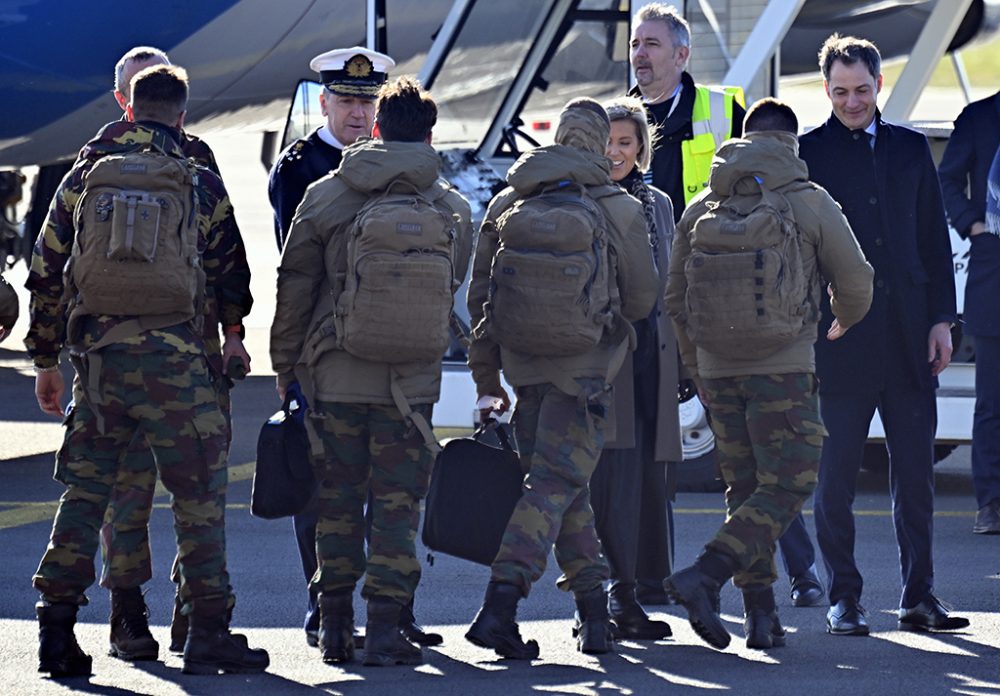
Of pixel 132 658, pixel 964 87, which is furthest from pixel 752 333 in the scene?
pixel 964 87

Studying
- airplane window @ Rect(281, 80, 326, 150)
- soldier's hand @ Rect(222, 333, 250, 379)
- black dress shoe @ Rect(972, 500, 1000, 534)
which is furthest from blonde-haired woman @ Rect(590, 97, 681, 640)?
airplane window @ Rect(281, 80, 326, 150)

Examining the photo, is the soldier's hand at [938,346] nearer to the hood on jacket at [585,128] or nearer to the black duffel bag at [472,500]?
the hood on jacket at [585,128]

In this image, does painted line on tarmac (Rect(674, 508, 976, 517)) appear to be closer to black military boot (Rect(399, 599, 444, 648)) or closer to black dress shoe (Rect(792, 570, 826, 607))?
black dress shoe (Rect(792, 570, 826, 607))

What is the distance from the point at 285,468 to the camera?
6.32 metres

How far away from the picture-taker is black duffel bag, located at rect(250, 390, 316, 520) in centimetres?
631

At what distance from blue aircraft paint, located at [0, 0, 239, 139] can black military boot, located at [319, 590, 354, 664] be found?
24.3ft

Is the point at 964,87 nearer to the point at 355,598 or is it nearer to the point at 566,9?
the point at 566,9

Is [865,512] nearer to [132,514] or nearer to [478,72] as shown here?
[478,72]

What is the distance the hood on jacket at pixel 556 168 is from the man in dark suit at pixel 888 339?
3.40 ft

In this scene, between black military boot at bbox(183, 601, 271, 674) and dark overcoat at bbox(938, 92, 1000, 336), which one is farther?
dark overcoat at bbox(938, 92, 1000, 336)

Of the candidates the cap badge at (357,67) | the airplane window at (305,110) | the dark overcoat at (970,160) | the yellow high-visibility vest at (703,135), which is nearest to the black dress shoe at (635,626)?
the yellow high-visibility vest at (703,135)

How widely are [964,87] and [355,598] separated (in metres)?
5.67

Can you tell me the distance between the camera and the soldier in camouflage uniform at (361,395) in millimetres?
6160

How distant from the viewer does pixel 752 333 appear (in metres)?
6.27
